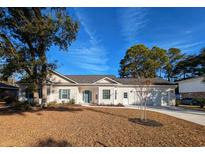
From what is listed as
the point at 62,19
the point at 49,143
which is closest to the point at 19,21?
the point at 62,19

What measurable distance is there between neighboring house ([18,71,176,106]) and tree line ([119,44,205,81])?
15716 mm

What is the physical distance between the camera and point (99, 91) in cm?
2161

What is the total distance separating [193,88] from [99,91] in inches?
783

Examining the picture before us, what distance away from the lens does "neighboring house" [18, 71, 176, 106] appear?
2150 cm

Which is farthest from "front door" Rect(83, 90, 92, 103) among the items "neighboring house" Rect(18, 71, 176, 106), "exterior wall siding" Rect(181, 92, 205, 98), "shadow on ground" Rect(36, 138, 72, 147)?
"exterior wall siding" Rect(181, 92, 205, 98)

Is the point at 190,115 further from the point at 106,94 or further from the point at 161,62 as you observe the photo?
the point at 161,62

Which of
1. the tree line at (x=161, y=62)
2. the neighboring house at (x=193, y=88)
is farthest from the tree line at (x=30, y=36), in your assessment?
the tree line at (x=161, y=62)

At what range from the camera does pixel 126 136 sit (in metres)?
6.41

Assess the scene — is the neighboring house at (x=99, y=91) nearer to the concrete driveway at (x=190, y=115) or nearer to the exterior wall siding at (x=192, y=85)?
the concrete driveway at (x=190, y=115)

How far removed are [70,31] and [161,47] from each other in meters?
36.6

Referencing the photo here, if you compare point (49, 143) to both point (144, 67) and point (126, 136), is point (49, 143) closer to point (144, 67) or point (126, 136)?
point (126, 136)

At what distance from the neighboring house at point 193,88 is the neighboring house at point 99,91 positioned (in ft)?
25.9

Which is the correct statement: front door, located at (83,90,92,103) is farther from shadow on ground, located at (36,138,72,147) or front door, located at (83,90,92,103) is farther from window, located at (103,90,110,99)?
shadow on ground, located at (36,138,72,147)
